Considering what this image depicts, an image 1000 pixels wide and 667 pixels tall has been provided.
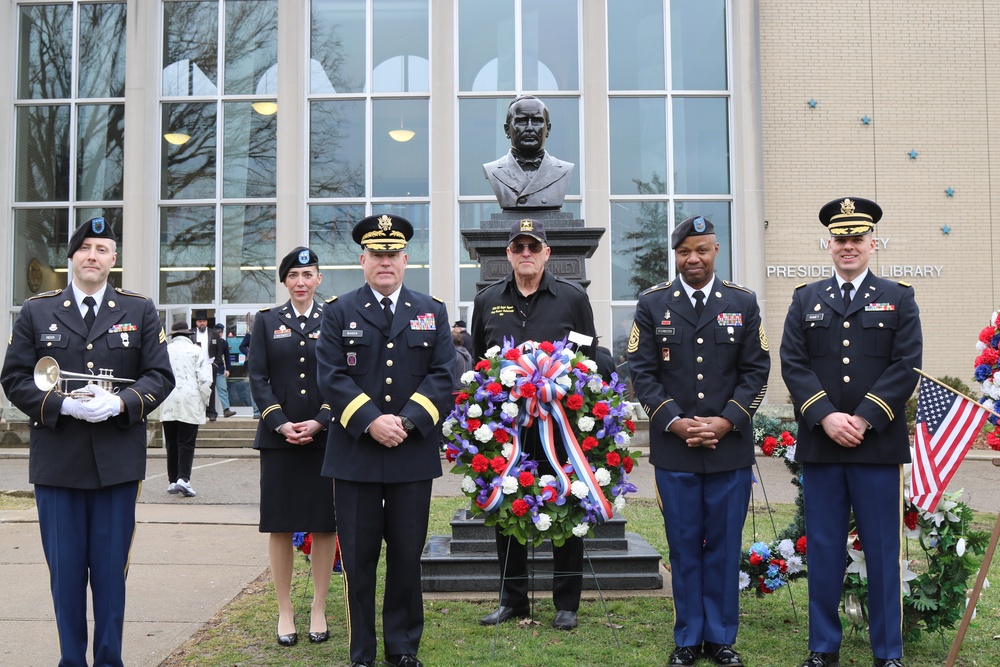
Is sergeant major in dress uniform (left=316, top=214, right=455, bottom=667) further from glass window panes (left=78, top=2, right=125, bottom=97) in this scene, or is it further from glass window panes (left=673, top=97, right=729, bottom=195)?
glass window panes (left=78, top=2, right=125, bottom=97)

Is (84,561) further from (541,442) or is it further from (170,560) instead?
(170,560)

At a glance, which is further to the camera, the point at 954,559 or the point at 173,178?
the point at 173,178

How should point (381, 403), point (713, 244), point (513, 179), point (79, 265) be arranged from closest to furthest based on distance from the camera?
point (79, 265) → point (381, 403) → point (713, 244) → point (513, 179)

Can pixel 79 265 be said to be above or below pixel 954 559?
above

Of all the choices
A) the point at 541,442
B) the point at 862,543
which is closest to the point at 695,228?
the point at 541,442

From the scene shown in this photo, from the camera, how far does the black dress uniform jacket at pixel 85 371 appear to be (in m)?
4.28

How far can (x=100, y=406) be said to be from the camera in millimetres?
4230

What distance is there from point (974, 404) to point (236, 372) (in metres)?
16.8

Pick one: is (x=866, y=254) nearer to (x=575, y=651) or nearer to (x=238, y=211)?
(x=575, y=651)

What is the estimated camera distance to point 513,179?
7594 mm

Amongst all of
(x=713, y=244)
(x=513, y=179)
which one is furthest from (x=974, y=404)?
(x=513, y=179)

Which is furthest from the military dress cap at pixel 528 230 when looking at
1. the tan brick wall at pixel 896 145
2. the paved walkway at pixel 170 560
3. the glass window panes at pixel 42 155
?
the glass window panes at pixel 42 155

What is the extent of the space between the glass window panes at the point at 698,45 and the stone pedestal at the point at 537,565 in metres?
14.9

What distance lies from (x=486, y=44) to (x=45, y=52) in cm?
977
